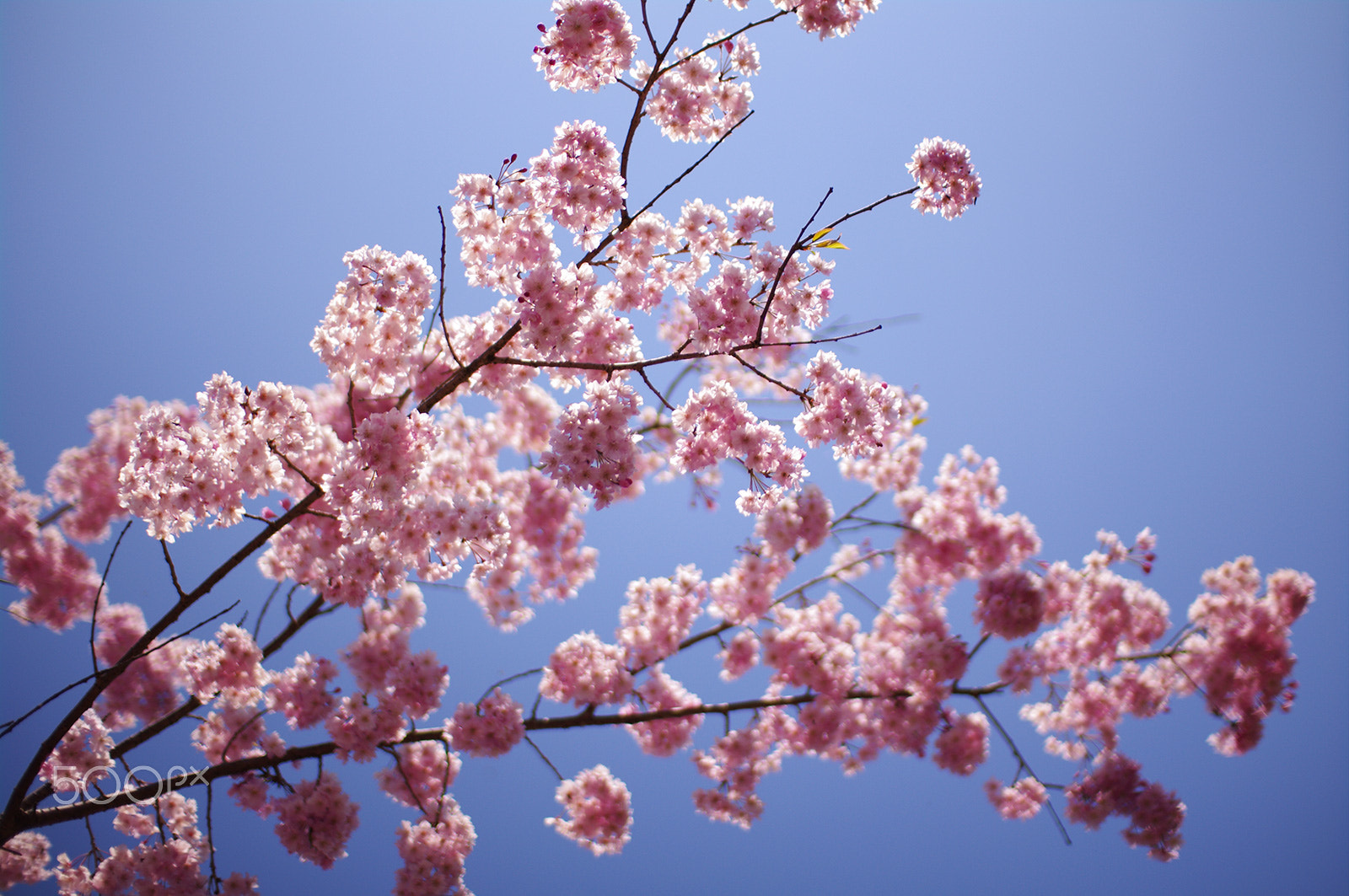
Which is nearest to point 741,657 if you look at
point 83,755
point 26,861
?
point 83,755


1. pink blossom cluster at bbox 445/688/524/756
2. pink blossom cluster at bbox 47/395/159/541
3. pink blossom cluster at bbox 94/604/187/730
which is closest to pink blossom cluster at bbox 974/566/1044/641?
pink blossom cluster at bbox 445/688/524/756

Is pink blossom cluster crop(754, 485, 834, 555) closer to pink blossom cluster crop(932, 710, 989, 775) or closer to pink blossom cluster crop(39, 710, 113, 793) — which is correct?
pink blossom cluster crop(932, 710, 989, 775)

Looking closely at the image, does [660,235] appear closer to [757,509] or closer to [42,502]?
[757,509]

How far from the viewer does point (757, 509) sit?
4.20 m

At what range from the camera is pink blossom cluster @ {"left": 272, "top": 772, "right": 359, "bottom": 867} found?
4.74m

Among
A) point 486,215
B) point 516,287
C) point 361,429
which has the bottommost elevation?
point 361,429

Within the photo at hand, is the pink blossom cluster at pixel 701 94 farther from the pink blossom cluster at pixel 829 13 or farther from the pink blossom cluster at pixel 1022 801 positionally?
the pink blossom cluster at pixel 1022 801

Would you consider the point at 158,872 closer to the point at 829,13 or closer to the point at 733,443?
the point at 733,443

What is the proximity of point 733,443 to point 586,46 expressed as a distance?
110 inches

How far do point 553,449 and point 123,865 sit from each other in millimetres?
4804

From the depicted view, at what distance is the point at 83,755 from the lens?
4.68m

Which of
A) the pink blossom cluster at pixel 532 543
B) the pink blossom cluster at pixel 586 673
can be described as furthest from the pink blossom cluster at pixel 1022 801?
the pink blossom cluster at pixel 532 543

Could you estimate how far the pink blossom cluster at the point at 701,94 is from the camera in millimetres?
4445

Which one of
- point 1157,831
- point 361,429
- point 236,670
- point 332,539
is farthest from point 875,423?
point 236,670
